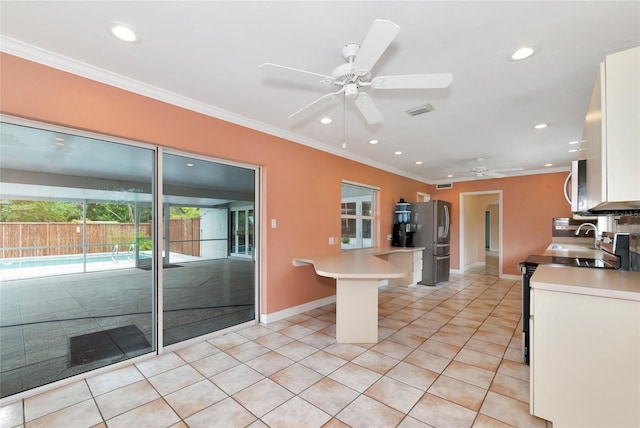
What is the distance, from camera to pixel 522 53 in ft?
6.68

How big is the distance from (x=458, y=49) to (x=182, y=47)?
1987mm

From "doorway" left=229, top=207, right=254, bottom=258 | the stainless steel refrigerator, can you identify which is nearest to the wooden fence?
"doorway" left=229, top=207, right=254, bottom=258

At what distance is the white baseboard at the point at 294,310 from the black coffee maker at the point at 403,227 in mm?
2359

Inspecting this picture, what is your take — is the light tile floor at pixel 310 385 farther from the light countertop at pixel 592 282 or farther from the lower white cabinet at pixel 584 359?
the light countertop at pixel 592 282

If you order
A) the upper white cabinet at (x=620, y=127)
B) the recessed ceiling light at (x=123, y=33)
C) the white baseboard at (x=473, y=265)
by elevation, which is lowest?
the white baseboard at (x=473, y=265)

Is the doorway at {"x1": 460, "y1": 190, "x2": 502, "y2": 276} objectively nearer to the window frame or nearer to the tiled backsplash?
the window frame

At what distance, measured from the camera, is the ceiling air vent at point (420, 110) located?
9.82 feet

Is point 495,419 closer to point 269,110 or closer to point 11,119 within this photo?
point 269,110

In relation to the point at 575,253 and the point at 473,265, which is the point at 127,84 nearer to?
the point at 575,253

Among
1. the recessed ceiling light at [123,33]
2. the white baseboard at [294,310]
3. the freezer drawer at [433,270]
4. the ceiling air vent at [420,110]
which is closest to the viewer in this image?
the recessed ceiling light at [123,33]

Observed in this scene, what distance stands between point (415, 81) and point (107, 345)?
3554 millimetres

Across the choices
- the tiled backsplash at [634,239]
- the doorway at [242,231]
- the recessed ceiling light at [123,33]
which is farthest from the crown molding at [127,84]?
the tiled backsplash at [634,239]

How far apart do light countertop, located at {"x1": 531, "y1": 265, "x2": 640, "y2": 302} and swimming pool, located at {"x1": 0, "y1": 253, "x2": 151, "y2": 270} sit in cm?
332

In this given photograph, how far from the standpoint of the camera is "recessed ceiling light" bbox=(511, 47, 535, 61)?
78.5 inches
